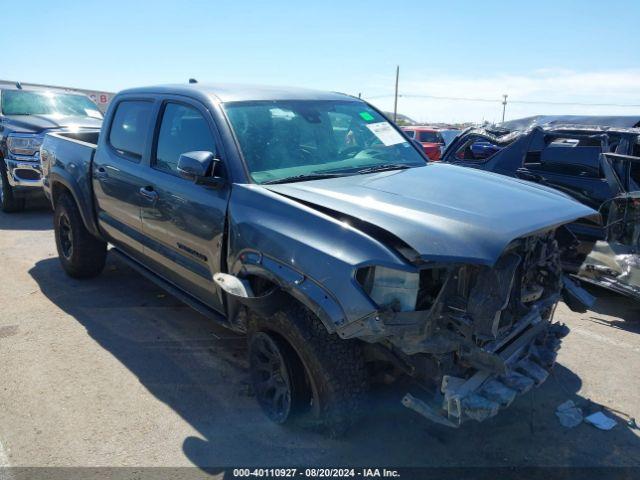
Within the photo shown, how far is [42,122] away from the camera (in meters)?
8.81

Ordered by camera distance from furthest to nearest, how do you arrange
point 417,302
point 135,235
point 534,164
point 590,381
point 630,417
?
point 534,164 < point 135,235 < point 590,381 < point 630,417 < point 417,302

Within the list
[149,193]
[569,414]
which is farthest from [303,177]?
[569,414]

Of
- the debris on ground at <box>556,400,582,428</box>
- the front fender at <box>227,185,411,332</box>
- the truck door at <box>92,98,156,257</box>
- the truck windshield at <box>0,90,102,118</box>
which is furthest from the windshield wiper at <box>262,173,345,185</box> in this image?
the truck windshield at <box>0,90,102,118</box>

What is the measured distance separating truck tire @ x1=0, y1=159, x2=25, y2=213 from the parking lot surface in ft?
16.0

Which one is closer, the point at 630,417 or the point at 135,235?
the point at 630,417

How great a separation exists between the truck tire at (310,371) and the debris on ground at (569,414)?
138cm

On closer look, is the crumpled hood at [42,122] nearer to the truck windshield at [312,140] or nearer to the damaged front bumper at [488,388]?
the truck windshield at [312,140]

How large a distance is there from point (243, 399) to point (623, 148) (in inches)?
190

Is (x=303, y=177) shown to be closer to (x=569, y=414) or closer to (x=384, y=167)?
(x=384, y=167)

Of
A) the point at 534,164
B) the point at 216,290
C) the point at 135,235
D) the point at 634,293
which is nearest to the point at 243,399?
the point at 216,290

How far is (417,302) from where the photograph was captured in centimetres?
252

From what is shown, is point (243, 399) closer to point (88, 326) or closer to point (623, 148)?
point (88, 326)

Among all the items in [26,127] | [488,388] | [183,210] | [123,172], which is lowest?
[488,388]

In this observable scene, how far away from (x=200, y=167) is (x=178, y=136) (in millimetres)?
833
